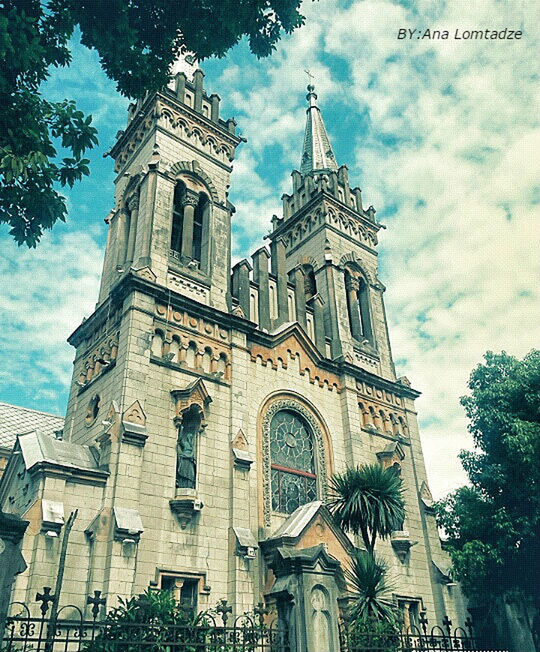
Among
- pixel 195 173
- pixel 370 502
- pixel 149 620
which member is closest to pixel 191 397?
pixel 370 502

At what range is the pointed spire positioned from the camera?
117 ft

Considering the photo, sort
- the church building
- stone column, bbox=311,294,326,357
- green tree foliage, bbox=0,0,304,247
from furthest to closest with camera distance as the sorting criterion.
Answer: stone column, bbox=311,294,326,357 → the church building → green tree foliage, bbox=0,0,304,247

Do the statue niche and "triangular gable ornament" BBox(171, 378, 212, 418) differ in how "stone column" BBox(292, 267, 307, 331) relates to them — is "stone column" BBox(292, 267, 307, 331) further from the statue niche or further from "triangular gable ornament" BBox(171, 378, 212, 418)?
the statue niche

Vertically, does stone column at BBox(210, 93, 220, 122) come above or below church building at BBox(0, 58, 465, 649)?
above

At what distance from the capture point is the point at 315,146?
3719cm

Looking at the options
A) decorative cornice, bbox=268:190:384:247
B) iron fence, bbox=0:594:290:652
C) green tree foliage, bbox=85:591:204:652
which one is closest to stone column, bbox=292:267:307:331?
decorative cornice, bbox=268:190:384:247

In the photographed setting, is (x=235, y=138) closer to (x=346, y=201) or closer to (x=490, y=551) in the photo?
(x=346, y=201)

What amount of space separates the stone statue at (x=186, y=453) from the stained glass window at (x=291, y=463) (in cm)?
372

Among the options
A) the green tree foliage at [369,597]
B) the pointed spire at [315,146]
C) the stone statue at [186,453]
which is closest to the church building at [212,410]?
the stone statue at [186,453]

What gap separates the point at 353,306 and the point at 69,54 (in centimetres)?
2050

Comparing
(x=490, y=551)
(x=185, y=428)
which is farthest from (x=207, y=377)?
(x=490, y=551)

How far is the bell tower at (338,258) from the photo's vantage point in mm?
27891

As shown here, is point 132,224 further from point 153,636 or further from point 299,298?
point 153,636

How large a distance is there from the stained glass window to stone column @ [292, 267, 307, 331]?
4.86m
